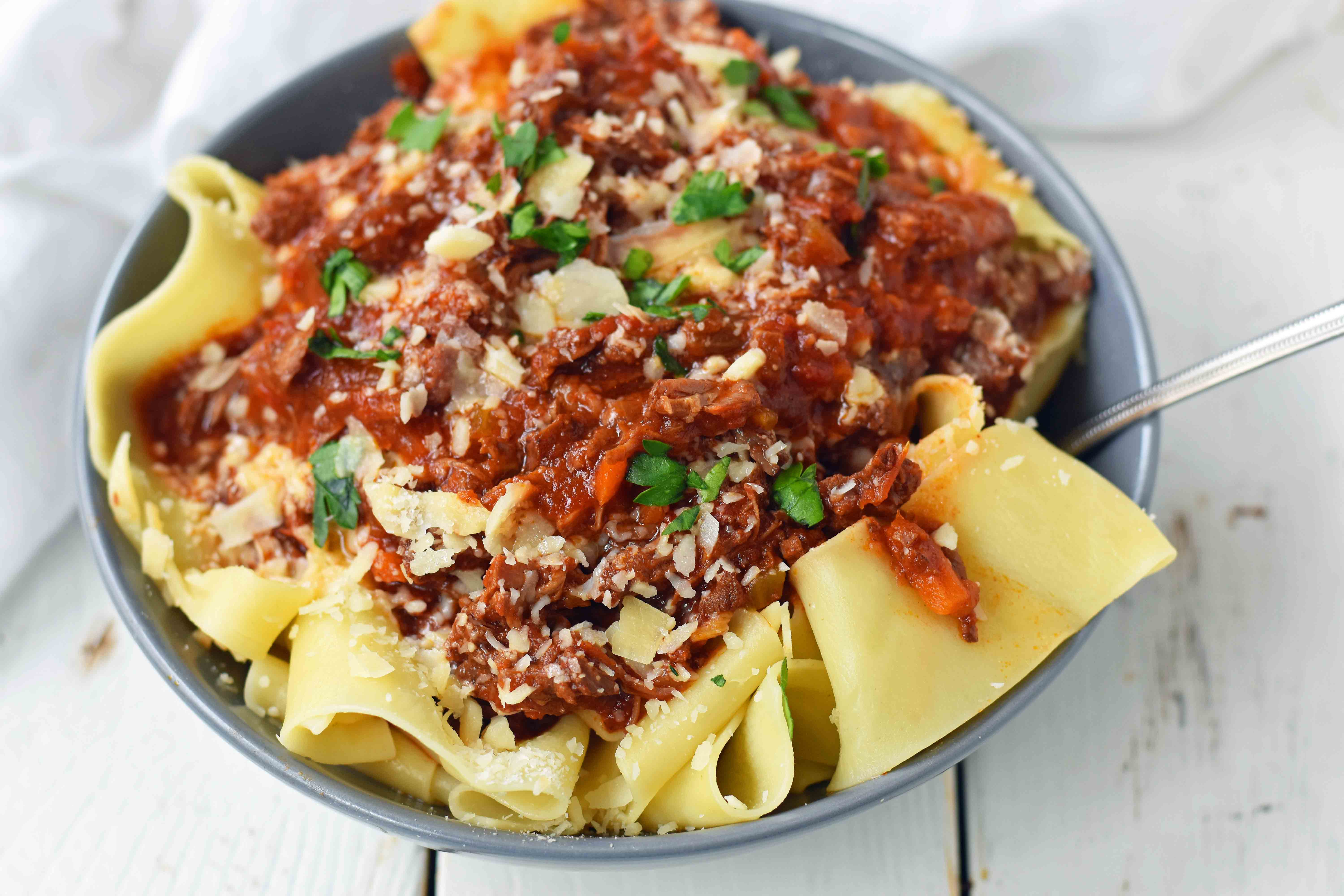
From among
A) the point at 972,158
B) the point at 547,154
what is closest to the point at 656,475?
the point at 547,154

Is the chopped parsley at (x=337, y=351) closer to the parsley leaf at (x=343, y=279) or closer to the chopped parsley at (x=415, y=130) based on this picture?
the parsley leaf at (x=343, y=279)

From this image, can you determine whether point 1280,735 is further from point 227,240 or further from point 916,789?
point 227,240

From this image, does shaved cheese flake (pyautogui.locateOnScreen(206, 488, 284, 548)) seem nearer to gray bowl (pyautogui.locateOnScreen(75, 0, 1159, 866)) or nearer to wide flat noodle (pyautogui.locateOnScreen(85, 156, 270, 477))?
gray bowl (pyautogui.locateOnScreen(75, 0, 1159, 866))

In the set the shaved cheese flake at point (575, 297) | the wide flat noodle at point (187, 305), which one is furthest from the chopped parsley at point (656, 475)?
the wide flat noodle at point (187, 305)

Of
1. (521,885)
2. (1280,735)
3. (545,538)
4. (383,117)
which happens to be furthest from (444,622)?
(1280,735)

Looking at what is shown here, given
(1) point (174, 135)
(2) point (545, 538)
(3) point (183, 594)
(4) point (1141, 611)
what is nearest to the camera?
(2) point (545, 538)

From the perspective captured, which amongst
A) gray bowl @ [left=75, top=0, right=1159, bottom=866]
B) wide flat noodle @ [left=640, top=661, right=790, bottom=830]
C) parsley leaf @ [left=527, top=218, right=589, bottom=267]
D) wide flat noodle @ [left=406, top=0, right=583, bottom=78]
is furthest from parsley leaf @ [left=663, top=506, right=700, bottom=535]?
wide flat noodle @ [left=406, top=0, right=583, bottom=78]
